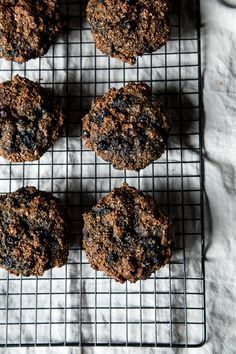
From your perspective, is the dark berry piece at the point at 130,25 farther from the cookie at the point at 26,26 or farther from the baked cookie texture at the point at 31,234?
the baked cookie texture at the point at 31,234

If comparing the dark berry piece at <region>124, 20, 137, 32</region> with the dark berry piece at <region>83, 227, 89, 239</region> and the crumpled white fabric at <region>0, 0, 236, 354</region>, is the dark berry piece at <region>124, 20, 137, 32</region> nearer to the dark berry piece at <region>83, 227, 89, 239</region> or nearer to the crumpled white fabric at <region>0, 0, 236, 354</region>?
the crumpled white fabric at <region>0, 0, 236, 354</region>

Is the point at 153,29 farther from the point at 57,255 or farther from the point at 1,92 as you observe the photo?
the point at 57,255

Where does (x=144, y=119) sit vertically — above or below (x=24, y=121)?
above

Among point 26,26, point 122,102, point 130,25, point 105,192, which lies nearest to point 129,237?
point 105,192

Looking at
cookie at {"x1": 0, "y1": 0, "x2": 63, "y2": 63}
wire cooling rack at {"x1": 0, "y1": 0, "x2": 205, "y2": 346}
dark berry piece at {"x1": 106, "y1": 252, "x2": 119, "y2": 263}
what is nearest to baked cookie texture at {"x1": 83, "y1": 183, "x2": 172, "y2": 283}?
dark berry piece at {"x1": 106, "y1": 252, "x2": 119, "y2": 263}

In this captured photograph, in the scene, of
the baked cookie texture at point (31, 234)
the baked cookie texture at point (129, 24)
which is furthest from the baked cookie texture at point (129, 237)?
the baked cookie texture at point (129, 24)

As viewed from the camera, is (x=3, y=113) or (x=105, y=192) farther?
(x=105, y=192)

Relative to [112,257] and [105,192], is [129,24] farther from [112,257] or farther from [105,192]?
[112,257]

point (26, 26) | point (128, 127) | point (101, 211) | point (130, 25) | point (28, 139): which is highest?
point (130, 25)
